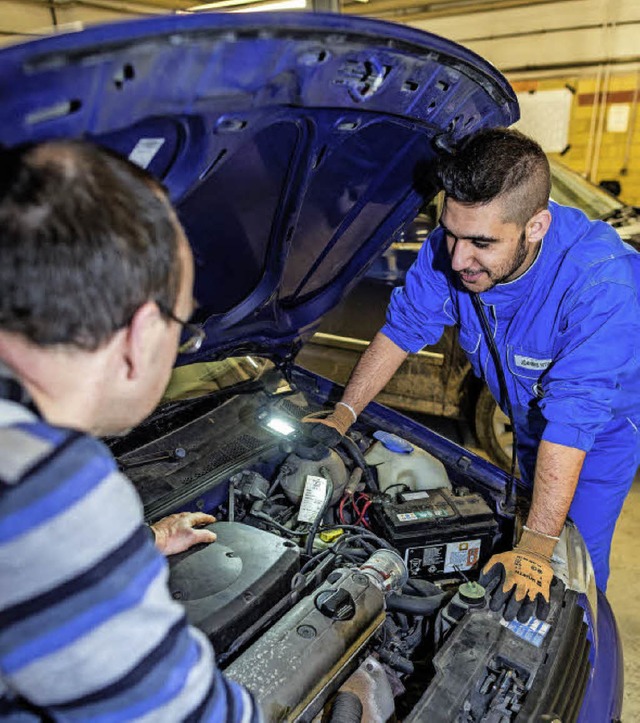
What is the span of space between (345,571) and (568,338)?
102cm

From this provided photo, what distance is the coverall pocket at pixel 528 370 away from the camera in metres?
2.05

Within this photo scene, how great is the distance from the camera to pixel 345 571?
153 centimetres

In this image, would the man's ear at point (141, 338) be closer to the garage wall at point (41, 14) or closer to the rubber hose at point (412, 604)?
the rubber hose at point (412, 604)

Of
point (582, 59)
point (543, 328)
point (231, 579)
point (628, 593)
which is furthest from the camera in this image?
point (582, 59)

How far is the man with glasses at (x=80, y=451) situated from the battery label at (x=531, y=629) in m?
0.88

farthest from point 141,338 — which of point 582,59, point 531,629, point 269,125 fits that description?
point 582,59

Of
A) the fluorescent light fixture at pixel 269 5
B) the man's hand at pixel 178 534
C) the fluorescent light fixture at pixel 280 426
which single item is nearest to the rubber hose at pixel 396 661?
the man's hand at pixel 178 534

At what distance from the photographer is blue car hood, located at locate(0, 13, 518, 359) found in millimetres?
866

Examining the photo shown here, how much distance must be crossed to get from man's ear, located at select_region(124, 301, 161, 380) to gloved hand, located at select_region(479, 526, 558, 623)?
1161mm

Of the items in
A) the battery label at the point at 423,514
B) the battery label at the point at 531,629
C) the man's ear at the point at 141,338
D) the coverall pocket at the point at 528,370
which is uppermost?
the man's ear at the point at 141,338

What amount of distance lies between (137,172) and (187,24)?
0.24 metres

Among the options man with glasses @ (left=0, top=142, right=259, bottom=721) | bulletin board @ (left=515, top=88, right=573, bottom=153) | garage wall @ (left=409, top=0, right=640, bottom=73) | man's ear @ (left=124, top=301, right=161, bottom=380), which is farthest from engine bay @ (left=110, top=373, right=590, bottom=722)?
bulletin board @ (left=515, top=88, right=573, bottom=153)

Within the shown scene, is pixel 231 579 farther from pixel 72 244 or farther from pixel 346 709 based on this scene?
pixel 72 244

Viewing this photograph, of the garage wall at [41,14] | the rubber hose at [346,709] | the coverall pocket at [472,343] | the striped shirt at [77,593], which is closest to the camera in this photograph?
the striped shirt at [77,593]
